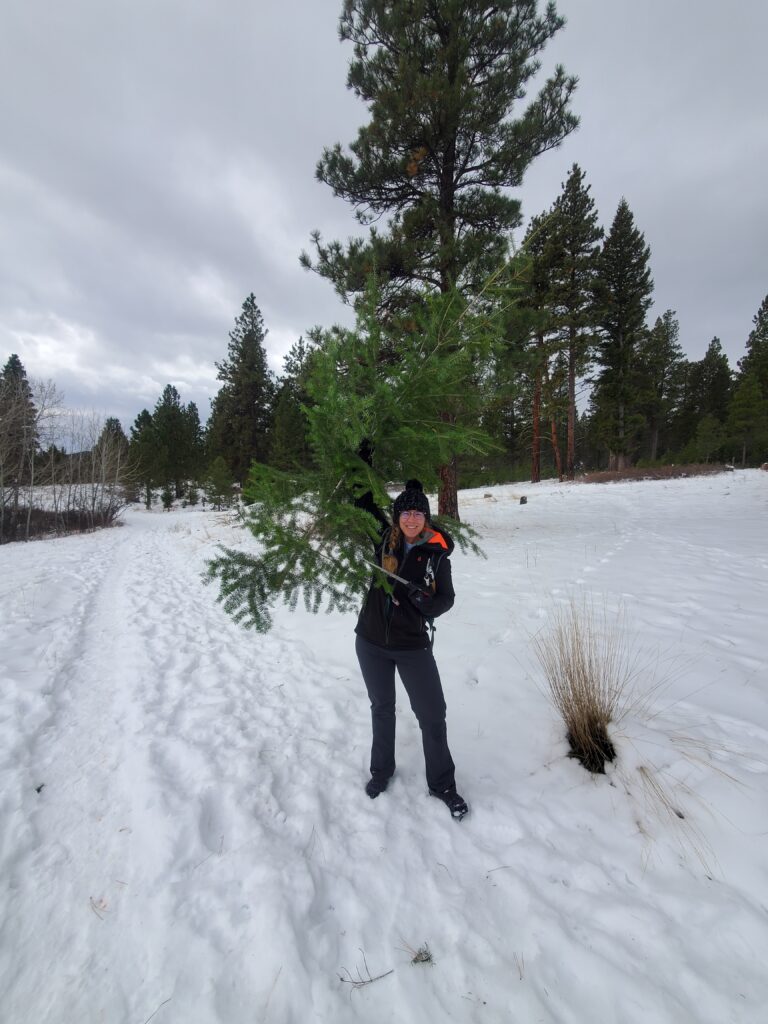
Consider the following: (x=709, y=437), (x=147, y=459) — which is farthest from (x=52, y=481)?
(x=709, y=437)

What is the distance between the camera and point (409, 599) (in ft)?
8.01

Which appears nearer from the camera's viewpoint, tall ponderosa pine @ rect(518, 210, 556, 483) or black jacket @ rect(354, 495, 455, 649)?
black jacket @ rect(354, 495, 455, 649)

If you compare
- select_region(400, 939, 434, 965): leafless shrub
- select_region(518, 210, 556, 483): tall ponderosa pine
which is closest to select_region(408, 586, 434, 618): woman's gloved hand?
select_region(400, 939, 434, 965): leafless shrub

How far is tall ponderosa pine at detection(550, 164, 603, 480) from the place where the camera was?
1719cm

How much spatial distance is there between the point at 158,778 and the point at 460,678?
101 inches

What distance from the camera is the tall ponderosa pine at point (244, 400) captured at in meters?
34.0

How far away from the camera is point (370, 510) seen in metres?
2.67

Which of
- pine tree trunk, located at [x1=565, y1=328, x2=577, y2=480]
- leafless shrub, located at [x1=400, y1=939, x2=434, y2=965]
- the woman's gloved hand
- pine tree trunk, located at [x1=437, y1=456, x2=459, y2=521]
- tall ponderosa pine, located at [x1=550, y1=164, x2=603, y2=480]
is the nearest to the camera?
leafless shrub, located at [x1=400, y1=939, x2=434, y2=965]

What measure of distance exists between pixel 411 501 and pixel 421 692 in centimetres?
120

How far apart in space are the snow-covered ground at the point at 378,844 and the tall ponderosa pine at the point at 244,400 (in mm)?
31202

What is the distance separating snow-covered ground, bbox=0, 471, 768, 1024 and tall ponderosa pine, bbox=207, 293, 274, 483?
31.2 meters

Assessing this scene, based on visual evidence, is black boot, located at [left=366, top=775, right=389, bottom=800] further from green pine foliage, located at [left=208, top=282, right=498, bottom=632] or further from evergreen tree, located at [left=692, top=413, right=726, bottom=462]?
evergreen tree, located at [left=692, top=413, right=726, bottom=462]

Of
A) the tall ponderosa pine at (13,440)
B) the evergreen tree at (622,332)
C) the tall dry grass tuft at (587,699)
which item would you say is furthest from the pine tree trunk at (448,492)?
the tall ponderosa pine at (13,440)

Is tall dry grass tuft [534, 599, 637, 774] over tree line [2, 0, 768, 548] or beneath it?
beneath
